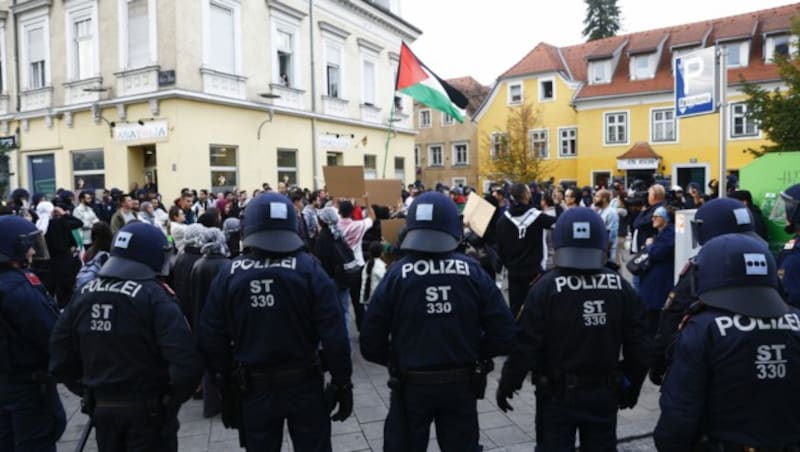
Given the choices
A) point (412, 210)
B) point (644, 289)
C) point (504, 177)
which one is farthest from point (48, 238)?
point (504, 177)

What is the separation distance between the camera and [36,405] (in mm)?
3523

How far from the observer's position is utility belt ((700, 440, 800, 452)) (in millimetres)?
2441

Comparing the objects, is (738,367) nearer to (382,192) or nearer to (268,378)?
(268,378)

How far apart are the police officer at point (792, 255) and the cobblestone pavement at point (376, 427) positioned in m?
1.72

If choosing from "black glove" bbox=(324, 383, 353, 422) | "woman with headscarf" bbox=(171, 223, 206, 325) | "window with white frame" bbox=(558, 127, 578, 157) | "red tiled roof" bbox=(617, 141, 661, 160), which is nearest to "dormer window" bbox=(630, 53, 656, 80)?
"red tiled roof" bbox=(617, 141, 661, 160)

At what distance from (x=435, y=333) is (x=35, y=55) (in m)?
21.9

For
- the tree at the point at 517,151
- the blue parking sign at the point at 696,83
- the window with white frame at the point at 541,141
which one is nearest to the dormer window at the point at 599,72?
the tree at the point at 517,151

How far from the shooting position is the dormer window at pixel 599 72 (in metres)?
34.3

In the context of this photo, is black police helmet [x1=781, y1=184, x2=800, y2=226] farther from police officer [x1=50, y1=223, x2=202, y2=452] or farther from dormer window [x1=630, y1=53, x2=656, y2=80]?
dormer window [x1=630, y1=53, x2=656, y2=80]

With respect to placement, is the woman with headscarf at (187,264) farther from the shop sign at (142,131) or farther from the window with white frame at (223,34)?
the window with white frame at (223,34)

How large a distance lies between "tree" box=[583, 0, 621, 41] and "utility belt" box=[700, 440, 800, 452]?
51.3 m

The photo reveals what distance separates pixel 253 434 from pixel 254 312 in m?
0.74

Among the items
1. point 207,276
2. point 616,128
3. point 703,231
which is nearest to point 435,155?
point 616,128

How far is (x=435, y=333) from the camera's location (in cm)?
328
